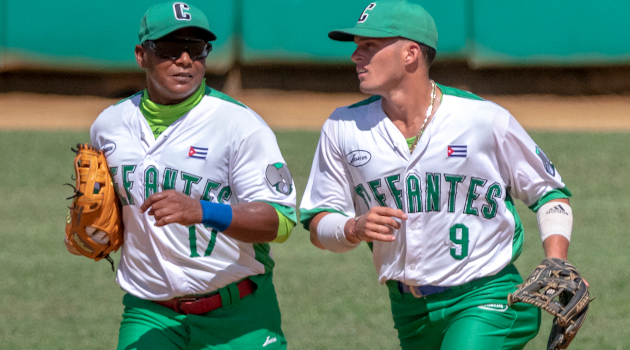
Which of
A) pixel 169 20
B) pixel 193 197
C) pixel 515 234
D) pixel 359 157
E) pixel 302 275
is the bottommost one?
pixel 302 275

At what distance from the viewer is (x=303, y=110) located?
729 inches

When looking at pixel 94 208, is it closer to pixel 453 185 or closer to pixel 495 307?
pixel 453 185

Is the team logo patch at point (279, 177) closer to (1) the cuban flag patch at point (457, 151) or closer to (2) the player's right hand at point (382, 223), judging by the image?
(2) the player's right hand at point (382, 223)

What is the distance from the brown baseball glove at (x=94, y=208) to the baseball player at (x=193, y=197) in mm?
60

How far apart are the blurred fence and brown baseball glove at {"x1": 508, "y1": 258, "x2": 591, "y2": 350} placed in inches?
592

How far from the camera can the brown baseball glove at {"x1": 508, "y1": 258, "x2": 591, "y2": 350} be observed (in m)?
3.52

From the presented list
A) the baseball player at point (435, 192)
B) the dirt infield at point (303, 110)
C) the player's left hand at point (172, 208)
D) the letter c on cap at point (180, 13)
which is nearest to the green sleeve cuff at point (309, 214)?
the baseball player at point (435, 192)

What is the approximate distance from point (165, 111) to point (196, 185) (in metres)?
0.45

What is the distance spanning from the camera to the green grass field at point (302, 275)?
7176 mm

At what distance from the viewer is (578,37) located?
730 inches

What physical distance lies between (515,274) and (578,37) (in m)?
15.5

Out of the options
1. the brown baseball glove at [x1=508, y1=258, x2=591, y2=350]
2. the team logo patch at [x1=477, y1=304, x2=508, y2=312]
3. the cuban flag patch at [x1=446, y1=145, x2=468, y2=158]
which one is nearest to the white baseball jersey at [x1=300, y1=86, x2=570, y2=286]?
the cuban flag patch at [x1=446, y1=145, x2=468, y2=158]

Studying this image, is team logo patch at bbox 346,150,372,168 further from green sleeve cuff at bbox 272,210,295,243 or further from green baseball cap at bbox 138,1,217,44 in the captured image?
green baseball cap at bbox 138,1,217,44

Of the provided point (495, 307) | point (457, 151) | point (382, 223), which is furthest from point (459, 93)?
point (495, 307)
